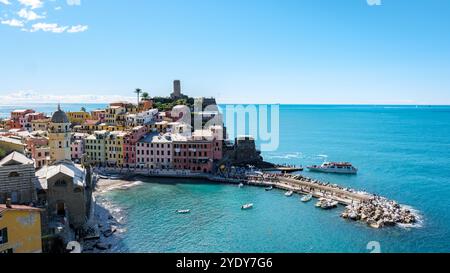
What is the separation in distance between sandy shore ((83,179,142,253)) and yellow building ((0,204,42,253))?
7970 mm

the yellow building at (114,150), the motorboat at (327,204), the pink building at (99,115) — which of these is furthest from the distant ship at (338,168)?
the pink building at (99,115)

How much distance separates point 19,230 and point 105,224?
50.0ft

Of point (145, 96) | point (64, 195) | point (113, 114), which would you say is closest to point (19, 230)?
point (64, 195)

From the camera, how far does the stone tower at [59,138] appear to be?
37.7 meters

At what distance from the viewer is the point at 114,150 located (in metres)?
58.9

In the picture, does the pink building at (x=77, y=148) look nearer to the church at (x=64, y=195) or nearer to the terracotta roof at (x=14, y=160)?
the church at (x=64, y=195)

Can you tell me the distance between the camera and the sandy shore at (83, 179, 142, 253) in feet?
94.2

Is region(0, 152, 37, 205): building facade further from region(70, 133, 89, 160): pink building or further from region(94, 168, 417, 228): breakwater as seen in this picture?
region(70, 133, 89, 160): pink building

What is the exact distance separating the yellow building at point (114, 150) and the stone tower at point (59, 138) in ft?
65.9

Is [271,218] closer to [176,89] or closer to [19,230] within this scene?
[19,230]

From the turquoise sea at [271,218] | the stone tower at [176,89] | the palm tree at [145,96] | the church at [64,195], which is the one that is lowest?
the turquoise sea at [271,218]
